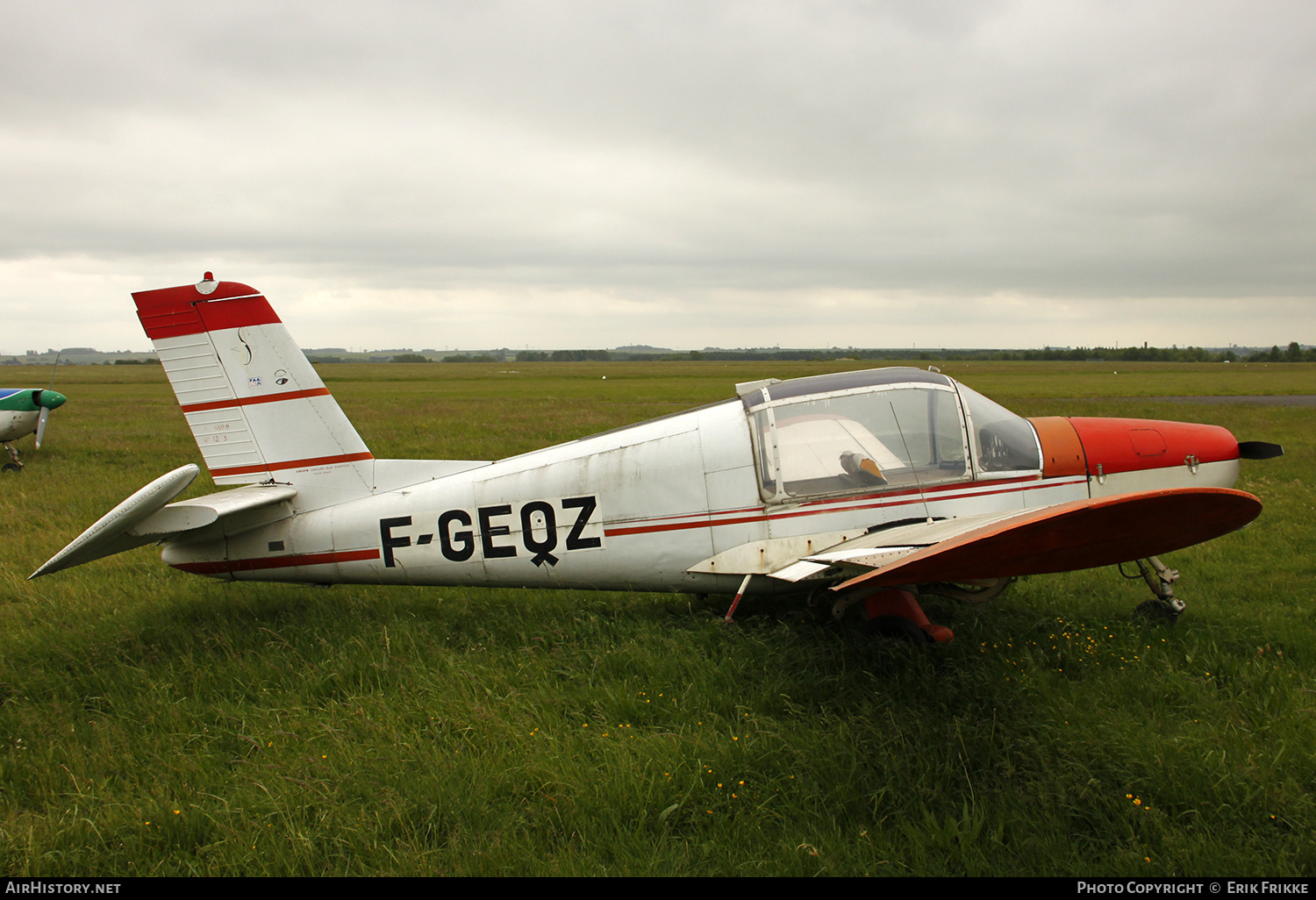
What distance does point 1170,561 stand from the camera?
22.6 feet

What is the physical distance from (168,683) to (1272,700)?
6.48 m

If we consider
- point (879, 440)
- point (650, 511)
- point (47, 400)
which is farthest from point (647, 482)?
point (47, 400)

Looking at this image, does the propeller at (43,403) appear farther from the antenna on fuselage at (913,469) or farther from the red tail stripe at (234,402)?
the antenna on fuselage at (913,469)

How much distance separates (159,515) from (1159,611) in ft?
22.7

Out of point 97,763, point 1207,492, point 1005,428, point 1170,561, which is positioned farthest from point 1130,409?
point 97,763

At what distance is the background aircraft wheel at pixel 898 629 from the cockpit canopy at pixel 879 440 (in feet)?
2.84

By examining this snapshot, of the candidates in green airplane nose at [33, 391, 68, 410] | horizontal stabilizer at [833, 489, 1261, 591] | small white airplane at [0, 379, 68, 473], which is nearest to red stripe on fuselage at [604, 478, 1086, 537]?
horizontal stabilizer at [833, 489, 1261, 591]

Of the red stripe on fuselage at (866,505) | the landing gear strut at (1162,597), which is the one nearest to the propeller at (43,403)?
the red stripe on fuselage at (866,505)

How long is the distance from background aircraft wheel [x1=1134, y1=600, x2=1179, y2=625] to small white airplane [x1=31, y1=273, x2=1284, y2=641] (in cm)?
2

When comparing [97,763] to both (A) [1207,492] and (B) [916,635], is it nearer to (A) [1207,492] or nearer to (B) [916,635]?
(B) [916,635]

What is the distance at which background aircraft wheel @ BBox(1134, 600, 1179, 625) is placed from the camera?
16.4 feet

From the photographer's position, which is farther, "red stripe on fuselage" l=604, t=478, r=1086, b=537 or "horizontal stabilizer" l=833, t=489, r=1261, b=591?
"red stripe on fuselage" l=604, t=478, r=1086, b=537

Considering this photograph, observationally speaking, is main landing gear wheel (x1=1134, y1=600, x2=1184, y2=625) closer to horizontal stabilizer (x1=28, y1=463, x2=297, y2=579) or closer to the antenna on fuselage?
the antenna on fuselage
